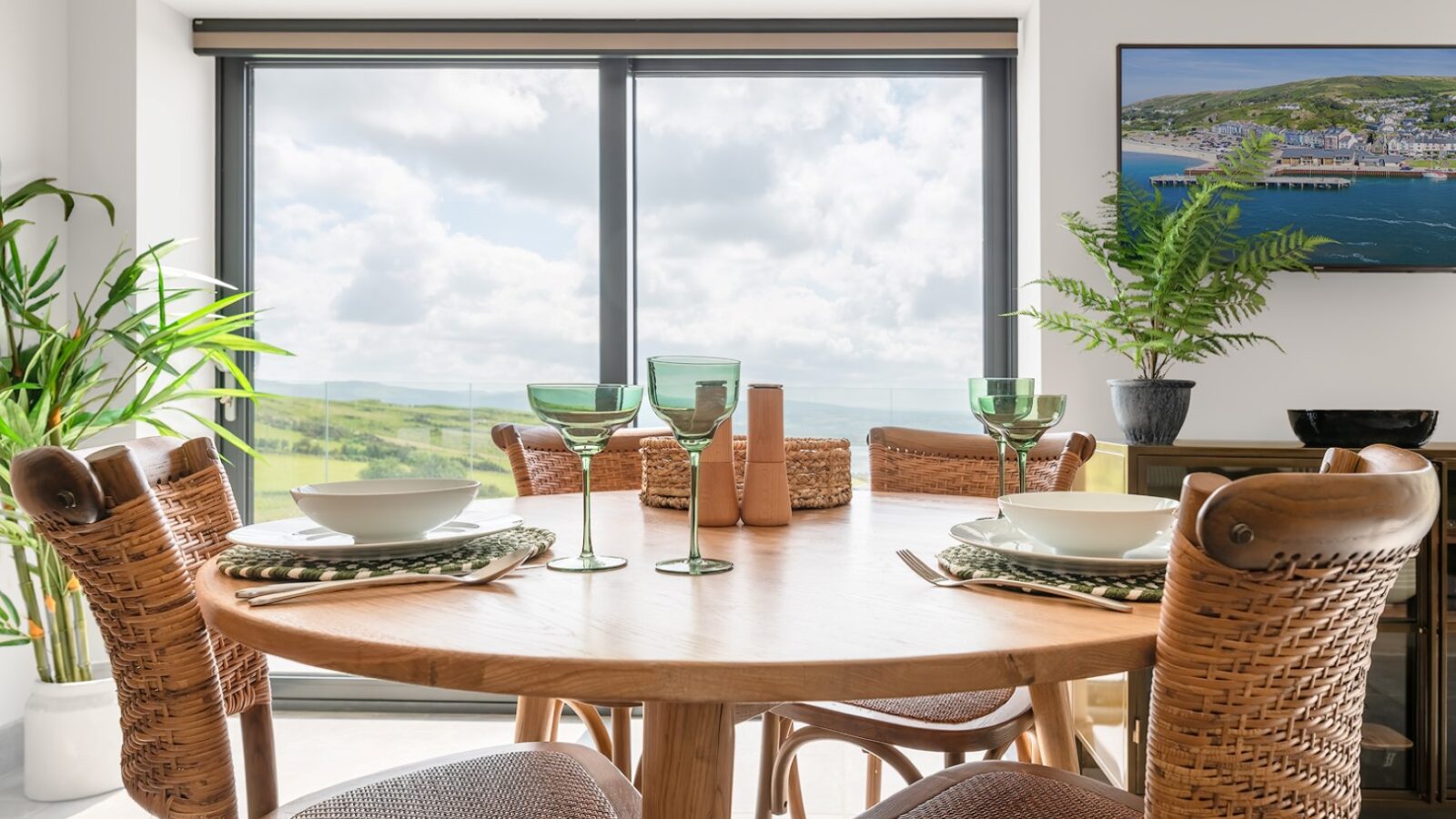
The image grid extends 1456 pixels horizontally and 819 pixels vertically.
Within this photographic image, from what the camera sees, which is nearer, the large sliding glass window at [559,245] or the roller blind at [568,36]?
the roller blind at [568,36]

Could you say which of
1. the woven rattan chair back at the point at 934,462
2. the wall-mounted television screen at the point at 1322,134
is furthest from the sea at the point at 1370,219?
the woven rattan chair back at the point at 934,462

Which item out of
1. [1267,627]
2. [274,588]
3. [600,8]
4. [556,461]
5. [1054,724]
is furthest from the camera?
[600,8]

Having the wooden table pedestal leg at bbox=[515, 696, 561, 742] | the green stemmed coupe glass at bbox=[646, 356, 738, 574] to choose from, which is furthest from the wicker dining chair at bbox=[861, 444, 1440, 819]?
the wooden table pedestal leg at bbox=[515, 696, 561, 742]

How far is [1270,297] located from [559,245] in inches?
89.7

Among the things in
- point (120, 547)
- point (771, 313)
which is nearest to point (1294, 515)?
point (120, 547)

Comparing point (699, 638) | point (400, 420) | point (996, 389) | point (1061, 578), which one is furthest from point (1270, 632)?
point (400, 420)

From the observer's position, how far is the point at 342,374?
324cm

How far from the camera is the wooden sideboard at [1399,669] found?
2.21 meters

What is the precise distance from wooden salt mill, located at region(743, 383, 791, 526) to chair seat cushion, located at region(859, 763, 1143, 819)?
38cm

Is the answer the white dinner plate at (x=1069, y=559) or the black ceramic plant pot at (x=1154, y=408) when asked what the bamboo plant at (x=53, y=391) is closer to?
the white dinner plate at (x=1069, y=559)

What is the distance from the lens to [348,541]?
1.00 meters

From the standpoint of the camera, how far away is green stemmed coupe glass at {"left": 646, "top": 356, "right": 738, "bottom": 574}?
0.94m

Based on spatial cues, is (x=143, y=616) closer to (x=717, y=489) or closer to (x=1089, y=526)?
(x=717, y=489)

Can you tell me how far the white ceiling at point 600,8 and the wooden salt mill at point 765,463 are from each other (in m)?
2.08
